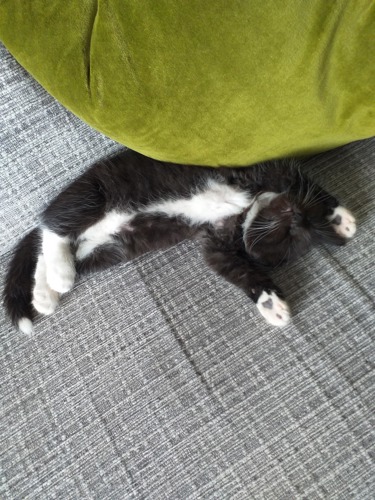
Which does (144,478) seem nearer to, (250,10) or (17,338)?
(17,338)

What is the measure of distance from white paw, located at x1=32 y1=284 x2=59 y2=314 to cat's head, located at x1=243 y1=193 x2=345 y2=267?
0.57 meters

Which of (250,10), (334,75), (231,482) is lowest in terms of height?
(231,482)

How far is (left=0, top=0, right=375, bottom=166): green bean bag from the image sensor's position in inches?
33.8

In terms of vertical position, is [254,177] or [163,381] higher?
[254,177]

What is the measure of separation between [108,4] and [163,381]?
0.85 metres

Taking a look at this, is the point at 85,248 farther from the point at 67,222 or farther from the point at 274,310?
the point at 274,310

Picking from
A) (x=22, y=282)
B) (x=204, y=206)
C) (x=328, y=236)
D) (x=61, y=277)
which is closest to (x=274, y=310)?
(x=328, y=236)

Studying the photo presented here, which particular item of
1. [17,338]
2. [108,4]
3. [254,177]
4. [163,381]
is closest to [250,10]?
[108,4]

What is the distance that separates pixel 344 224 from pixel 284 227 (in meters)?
0.18

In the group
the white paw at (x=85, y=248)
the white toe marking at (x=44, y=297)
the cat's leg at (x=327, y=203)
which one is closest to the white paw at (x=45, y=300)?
the white toe marking at (x=44, y=297)

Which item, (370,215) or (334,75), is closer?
(334,75)

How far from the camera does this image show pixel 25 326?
44.6 inches

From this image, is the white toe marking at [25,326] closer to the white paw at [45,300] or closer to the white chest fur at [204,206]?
the white paw at [45,300]

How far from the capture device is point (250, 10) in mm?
852
